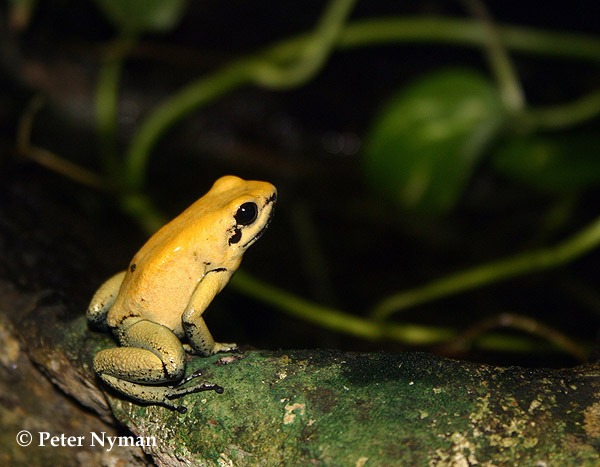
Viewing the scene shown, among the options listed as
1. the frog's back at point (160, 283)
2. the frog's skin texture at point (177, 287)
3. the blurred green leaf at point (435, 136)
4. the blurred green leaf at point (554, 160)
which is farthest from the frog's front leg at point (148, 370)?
the blurred green leaf at point (554, 160)

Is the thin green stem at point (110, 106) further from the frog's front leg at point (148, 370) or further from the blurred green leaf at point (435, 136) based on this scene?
the frog's front leg at point (148, 370)

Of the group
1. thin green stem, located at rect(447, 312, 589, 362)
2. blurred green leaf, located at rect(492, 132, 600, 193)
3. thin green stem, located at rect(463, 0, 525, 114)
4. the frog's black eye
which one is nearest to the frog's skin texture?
the frog's black eye

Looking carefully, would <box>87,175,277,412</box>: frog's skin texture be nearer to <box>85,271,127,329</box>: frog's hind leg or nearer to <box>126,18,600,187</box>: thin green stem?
<box>85,271,127,329</box>: frog's hind leg

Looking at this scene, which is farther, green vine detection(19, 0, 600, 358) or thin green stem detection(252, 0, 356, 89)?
thin green stem detection(252, 0, 356, 89)

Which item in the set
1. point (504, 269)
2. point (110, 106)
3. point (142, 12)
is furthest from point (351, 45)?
point (504, 269)

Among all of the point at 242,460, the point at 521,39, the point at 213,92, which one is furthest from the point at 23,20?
the point at 242,460

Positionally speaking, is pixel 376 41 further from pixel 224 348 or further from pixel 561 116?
pixel 224 348
